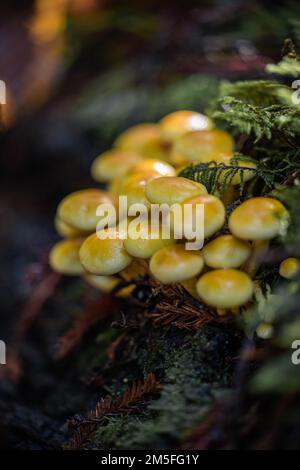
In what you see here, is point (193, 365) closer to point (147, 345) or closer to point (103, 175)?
point (147, 345)

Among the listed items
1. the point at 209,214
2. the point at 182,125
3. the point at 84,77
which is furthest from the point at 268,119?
the point at 84,77

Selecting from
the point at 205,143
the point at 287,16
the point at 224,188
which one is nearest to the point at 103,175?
the point at 205,143

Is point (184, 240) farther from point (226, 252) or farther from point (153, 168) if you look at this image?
point (153, 168)

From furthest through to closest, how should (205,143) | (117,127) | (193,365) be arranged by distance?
1. (117,127)
2. (205,143)
3. (193,365)

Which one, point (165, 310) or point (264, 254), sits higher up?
point (264, 254)

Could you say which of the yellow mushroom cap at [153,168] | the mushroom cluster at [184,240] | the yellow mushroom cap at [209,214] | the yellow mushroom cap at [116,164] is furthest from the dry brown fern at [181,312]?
the yellow mushroom cap at [116,164]
